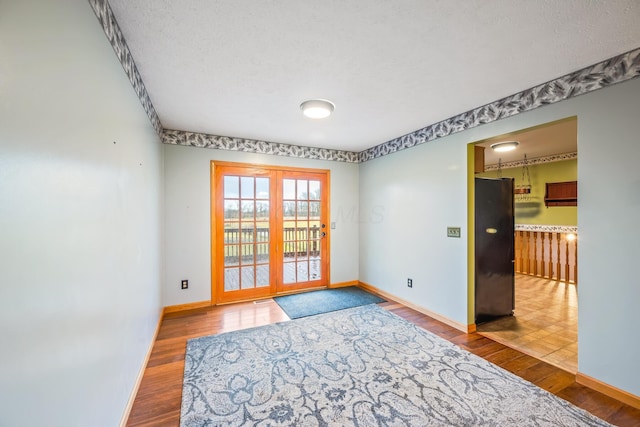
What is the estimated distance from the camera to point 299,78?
2084 millimetres

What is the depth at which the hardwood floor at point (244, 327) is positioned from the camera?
1733 millimetres

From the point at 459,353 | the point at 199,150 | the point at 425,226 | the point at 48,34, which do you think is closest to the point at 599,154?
the point at 425,226

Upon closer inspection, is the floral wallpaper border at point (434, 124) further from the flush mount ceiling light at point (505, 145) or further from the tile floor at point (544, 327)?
the tile floor at point (544, 327)

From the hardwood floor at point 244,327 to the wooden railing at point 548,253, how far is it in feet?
11.6

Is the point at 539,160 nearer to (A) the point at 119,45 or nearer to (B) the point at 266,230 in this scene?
(B) the point at 266,230

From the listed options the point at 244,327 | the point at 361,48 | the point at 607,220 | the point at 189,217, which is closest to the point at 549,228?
the point at 607,220

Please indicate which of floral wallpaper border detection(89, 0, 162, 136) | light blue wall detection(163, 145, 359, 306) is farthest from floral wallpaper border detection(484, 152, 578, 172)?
floral wallpaper border detection(89, 0, 162, 136)

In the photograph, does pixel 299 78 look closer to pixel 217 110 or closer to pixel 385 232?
pixel 217 110

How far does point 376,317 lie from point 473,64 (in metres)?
2.83

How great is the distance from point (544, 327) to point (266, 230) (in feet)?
12.7

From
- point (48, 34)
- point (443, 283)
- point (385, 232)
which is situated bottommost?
point (443, 283)

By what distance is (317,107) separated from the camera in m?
2.52

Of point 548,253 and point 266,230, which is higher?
point 266,230

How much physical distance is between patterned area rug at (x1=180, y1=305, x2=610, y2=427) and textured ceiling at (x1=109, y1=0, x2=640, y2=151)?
2457mm
